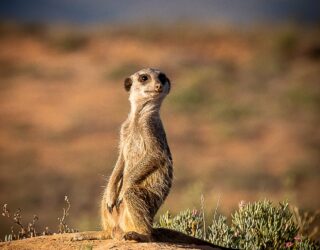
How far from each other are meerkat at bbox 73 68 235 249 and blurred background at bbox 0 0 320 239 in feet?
5.96

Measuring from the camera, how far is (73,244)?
610cm

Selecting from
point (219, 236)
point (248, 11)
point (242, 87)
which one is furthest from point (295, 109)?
point (248, 11)

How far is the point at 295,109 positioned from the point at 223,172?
23.0ft

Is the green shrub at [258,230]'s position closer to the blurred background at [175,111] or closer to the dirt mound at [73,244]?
the dirt mound at [73,244]

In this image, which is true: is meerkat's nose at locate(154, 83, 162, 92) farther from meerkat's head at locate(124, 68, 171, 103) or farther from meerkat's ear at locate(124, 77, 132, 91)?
meerkat's ear at locate(124, 77, 132, 91)

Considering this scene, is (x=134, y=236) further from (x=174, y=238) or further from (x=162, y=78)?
(x=162, y=78)

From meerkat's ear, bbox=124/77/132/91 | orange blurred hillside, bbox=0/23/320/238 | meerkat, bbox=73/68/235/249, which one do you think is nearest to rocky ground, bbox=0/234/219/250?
meerkat, bbox=73/68/235/249

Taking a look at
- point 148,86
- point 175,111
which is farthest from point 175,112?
point 148,86

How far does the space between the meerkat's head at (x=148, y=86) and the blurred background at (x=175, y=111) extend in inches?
60.5

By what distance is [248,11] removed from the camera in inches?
4793

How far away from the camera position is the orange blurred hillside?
55.4 feet

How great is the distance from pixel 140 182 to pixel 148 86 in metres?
1.12

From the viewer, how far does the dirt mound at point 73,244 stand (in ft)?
19.5

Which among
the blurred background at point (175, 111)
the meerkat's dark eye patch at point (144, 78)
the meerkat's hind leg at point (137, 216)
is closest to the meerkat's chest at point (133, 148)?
the meerkat's hind leg at point (137, 216)
